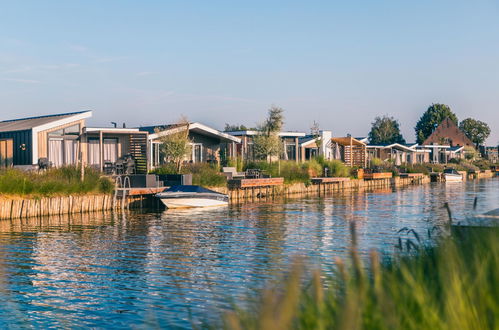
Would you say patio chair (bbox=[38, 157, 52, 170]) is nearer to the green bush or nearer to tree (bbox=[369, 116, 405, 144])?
the green bush

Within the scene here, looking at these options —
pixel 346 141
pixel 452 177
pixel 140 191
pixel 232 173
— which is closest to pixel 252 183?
pixel 232 173

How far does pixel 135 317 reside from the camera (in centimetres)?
1038

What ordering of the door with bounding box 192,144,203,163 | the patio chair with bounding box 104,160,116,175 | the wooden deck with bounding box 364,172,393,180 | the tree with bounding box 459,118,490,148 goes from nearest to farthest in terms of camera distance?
the patio chair with bounding box 104,160,116,175 → the door with bounding box 192,144,203,163 → the wooden deck with bounding box 364,172,393,180 → the tree with bounding box 459,118,490,148

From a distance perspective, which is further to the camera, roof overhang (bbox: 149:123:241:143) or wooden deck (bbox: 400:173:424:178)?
wooden deck (bbox: 400:173:424:178)

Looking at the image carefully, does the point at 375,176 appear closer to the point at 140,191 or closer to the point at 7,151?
the point at 140,191

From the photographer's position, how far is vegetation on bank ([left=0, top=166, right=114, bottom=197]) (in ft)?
83.1

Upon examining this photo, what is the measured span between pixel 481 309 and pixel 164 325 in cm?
692

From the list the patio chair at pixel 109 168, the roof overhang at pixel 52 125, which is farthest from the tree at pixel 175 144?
the roof overhang at pixel 52 125

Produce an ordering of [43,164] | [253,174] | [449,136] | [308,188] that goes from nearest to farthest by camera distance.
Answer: [43,164] → [253,174] → [308,188] → [449,136]

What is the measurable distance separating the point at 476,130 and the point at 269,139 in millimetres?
107936

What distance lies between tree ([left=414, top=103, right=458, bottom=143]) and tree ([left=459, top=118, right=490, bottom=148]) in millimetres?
6418

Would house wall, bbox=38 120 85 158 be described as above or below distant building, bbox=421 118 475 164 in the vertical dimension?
below

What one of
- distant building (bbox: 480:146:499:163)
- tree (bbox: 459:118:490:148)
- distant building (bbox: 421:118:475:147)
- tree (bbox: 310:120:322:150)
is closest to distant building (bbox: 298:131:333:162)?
tree (bbox: 310:120:322:150)

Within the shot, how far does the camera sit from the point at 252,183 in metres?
37.6
